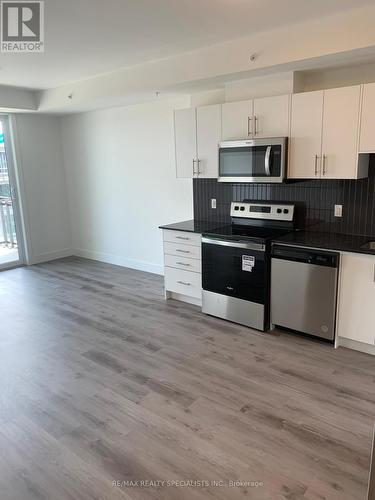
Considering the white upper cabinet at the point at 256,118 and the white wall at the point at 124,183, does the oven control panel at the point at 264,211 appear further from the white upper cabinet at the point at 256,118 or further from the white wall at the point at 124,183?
the white wall at the point at 124,183

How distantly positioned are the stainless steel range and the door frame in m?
3.71

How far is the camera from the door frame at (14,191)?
5880mm

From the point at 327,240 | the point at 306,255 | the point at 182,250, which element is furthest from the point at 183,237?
the point at 327,240

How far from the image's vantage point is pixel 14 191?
239 inches

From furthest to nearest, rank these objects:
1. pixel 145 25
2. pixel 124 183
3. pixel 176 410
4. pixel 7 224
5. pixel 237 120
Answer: pixel 7 224 < pixel 124 183 < pixel 237 120 < pixel 145 25 < pixel 176 410

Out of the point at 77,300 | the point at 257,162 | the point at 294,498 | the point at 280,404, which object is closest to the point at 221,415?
the point at 280,404

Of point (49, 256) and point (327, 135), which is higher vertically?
point (327, 135)

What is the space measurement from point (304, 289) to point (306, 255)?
0.31m

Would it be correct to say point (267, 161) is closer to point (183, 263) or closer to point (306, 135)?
point (306, 135)

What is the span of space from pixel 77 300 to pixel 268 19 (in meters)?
3.57

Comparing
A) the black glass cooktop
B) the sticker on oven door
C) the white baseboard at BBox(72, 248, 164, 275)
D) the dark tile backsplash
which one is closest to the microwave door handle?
the dark tile backsplash

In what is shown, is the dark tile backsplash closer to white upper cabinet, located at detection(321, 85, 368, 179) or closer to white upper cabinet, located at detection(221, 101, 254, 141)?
white upper cabinet, located at detection(321, 85, 368, 179)

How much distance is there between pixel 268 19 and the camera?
280 cm

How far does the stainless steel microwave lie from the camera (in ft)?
11.4
